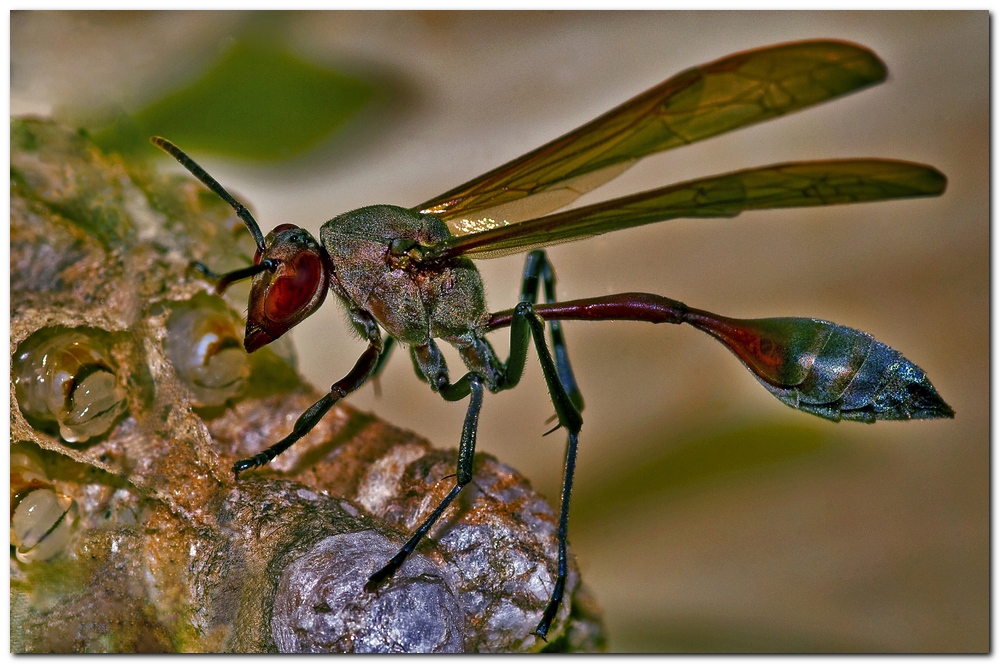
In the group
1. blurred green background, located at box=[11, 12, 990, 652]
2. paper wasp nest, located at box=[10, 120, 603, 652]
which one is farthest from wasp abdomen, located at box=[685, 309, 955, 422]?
paper wasp nest, located at box=[10, 120, 603, 652]

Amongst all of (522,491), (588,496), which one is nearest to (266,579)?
(522,491)

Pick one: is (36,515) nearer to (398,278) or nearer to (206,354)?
(206,354)

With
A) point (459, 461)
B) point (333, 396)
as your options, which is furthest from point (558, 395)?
point (333, 396)

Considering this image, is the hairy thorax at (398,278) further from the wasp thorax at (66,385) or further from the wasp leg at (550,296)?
the wasp thorax at (66,385)

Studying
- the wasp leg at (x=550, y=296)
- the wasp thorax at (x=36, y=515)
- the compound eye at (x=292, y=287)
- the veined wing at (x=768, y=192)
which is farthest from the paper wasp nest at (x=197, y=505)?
the veined wing at (x=768, y=192)

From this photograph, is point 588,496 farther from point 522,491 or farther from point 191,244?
point 191,244

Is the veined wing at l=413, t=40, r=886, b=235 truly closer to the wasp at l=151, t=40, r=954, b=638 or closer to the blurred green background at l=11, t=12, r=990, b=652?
the wasp at l=151, t=40, r=954, b=638
